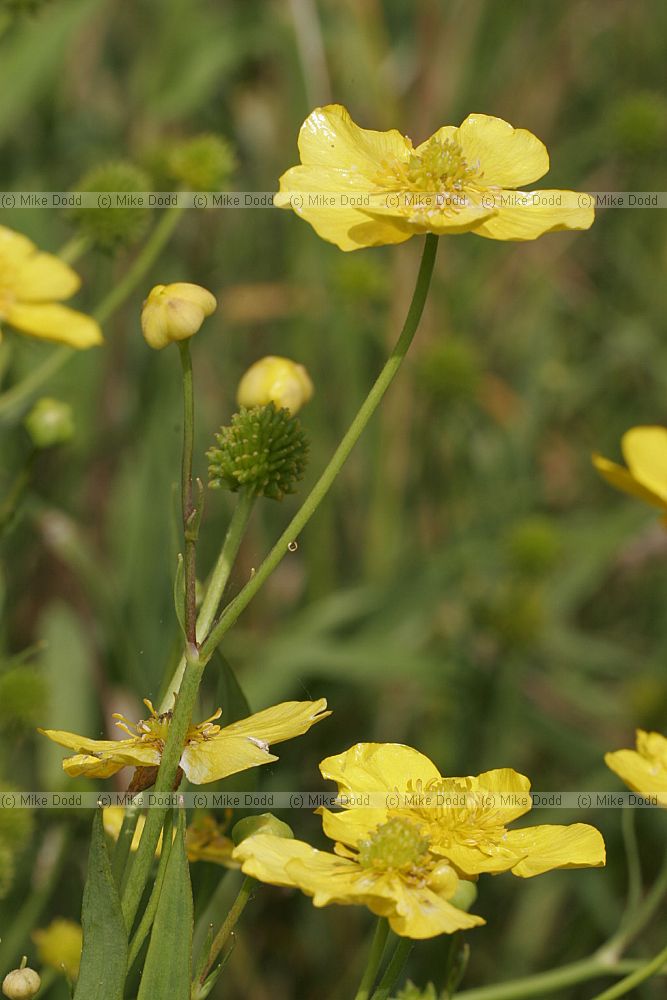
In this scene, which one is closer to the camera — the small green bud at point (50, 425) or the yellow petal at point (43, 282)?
the yellow petal at point (43, 282)

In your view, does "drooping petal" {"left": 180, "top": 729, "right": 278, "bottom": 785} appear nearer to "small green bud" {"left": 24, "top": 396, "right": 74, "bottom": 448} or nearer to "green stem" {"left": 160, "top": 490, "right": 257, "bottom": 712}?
"green stem" {"left": 160, "top": 490, "right": 257, "bottom": 712}

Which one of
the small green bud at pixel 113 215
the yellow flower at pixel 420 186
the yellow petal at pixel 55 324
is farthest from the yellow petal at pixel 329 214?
the small green bud at pixel 113 215

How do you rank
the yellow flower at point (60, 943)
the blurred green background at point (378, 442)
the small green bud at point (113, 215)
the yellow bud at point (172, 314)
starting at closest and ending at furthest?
the yellow bud at point (172, 314) → the yellow flower at point (60, 943) → the small green bud at point (113, 215) → the blurred green background at point (378, 442)

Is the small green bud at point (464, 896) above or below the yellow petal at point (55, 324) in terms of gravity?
below

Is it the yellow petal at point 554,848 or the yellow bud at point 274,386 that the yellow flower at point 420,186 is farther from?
the yellow petal at point 554,848

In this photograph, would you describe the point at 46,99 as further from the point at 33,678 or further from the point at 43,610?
the point at 33,678

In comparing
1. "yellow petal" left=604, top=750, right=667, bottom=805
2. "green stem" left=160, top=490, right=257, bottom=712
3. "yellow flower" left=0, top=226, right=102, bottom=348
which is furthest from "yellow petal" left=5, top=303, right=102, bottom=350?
"yellow petal" left=604, top=750, right=667, bottom=805

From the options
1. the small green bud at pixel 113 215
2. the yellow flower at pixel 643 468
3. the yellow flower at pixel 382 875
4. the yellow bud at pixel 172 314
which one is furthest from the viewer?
the small green bud at pixel 113 215
